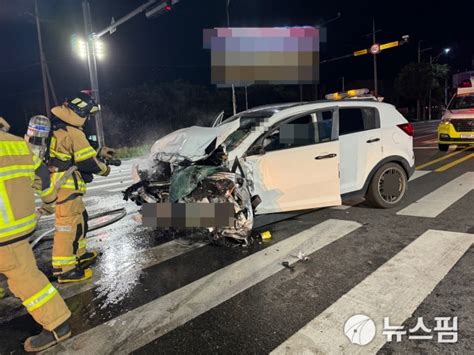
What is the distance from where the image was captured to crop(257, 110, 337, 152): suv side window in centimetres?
475

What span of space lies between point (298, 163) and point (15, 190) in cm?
320

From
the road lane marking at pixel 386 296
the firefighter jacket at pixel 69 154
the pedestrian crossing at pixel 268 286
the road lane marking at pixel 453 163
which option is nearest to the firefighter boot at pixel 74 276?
the pedestrian crossing at pixel 268 286

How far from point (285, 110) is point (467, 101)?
8.96 meters

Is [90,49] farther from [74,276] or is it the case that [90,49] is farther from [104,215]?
[74,276]

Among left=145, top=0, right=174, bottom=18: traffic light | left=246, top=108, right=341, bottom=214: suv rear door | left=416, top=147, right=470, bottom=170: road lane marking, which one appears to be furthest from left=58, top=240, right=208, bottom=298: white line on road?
left=145, top=0, right=174, bottom=18: traffic light

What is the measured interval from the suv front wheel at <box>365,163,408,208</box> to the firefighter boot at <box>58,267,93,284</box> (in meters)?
4.14

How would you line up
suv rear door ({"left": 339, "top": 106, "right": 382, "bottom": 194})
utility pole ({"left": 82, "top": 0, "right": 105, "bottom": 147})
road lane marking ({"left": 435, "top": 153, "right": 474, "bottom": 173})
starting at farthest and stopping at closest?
utility pole ({"left": 82, "top": 0, "right": 105, "bottom": 147}) → road lane marking ({"left": 435, "top": 153, "right": 474, "bottom": 173}) → suv rear door ({"left": 339, "top": 106, "right": 382, "bottom": 194})

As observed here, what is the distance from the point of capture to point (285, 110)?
193 inches

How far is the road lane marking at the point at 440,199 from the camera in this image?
5375 mm

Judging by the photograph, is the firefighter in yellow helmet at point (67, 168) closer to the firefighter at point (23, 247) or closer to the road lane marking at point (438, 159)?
the firefighter at point (23, 247)

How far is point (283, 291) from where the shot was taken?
328cm

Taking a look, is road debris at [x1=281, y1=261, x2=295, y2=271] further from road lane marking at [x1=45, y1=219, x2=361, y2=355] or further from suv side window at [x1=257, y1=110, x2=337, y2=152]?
suv side window at [x1=257, y1=110, x2=337, y2=152]

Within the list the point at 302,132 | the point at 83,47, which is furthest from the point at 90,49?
the point at 302,132

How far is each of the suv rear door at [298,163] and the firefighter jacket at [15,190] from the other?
8.18 ft
